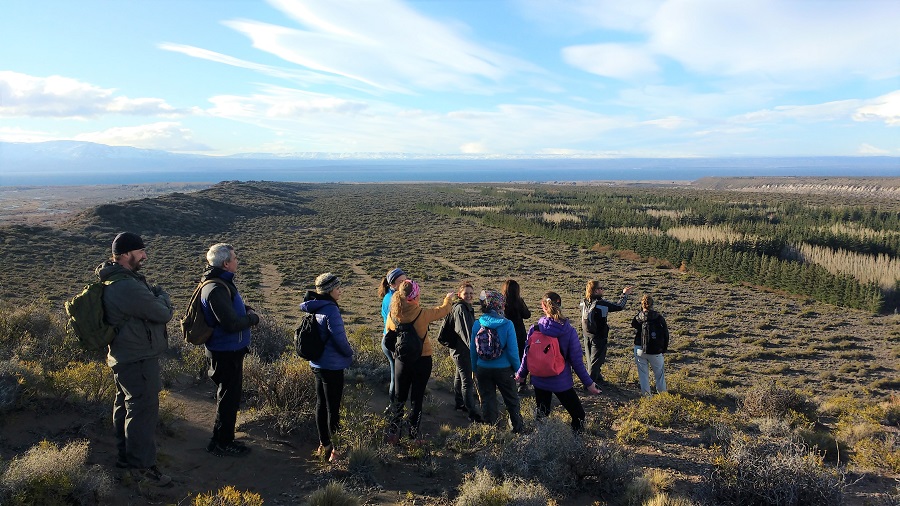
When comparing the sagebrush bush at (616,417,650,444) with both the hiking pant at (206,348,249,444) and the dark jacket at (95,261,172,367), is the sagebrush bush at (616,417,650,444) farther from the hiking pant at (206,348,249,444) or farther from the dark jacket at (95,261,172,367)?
the dark jacket at (95,261,172,367)

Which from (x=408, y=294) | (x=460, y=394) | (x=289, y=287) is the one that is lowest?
(x=289, y=287)

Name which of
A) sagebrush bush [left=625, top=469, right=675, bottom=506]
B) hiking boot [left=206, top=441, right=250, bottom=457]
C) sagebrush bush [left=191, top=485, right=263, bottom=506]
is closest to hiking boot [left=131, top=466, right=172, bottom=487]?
hiking boot [left=206, top=441, right=250, bottom=457]

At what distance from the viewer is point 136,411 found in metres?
3.90

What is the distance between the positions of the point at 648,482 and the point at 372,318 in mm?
13620

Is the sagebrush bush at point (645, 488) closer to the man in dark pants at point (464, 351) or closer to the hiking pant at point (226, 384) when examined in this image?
the man in dark pants at point (464, 351)

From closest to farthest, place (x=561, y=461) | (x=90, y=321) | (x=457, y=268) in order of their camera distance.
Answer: (x=90, y=321) < (x=561, y=461) < (x=457, y=268)

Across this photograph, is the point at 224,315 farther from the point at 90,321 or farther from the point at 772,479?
the point at 772,479

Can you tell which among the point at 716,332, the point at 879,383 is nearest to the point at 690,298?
the point at 716,332

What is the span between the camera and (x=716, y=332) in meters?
15.1

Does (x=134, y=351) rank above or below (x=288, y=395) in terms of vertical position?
above

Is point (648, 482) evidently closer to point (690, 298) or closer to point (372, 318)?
point (372, 318)

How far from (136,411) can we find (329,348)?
1.57 meters

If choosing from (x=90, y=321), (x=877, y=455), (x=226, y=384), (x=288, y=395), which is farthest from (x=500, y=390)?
(x=877, y=455)

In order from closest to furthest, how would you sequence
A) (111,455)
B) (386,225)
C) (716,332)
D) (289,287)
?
(111,455), (716,332), (289,287), (386,225)
